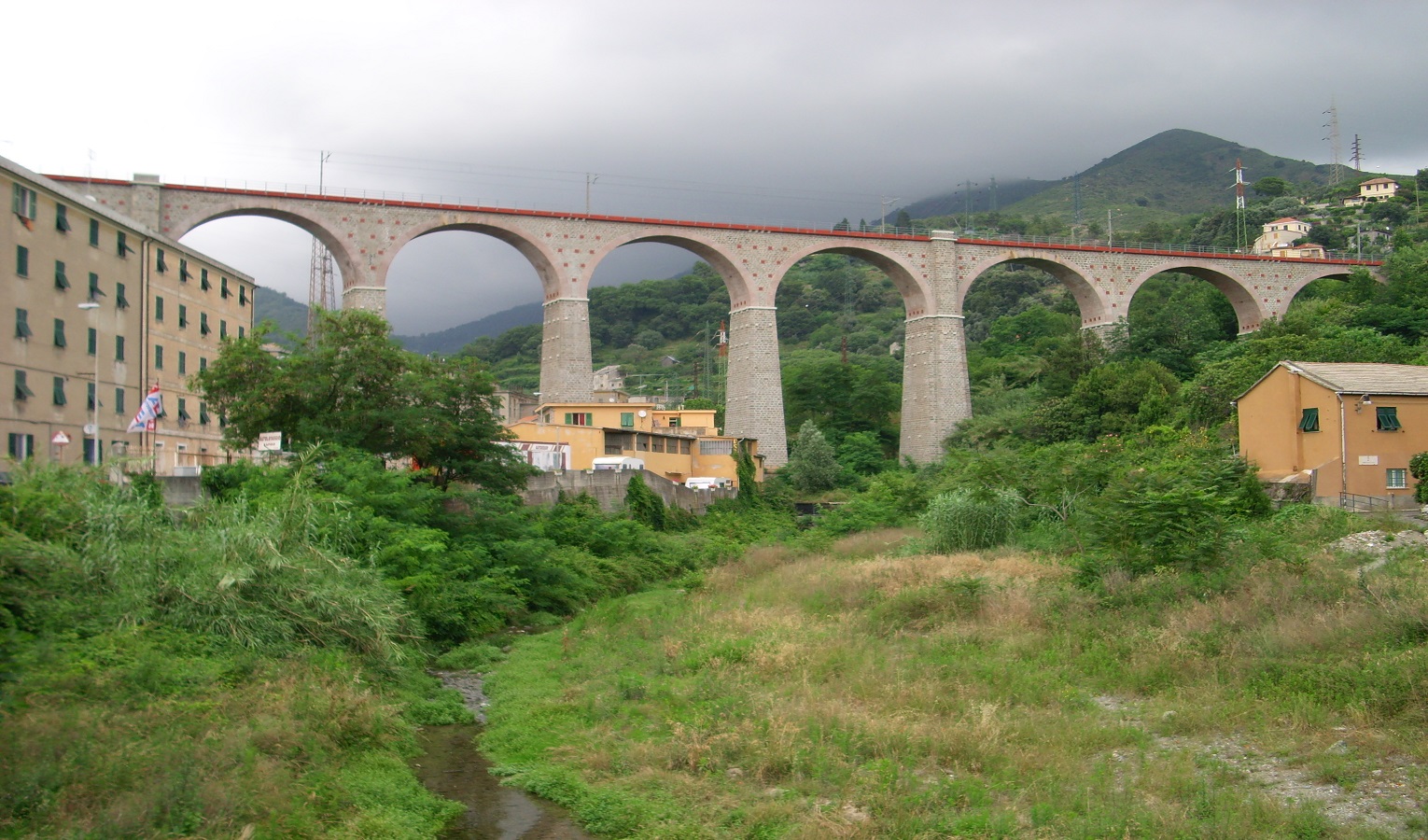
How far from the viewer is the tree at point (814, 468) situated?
46.4 meters

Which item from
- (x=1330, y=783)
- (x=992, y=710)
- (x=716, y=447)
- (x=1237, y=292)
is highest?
(x=1237, y=292)

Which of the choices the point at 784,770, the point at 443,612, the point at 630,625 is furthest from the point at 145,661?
the point at 630,625

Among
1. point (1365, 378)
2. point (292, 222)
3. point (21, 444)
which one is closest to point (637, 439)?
point (292, 222)

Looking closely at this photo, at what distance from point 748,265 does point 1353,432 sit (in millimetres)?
26620

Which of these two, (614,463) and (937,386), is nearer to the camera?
(614,463)

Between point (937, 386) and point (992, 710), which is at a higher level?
point (937, 386)

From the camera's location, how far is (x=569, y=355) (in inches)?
1629

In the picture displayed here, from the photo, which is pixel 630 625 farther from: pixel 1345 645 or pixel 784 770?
pixel 1345 645

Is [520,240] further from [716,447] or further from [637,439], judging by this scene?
[716,447]

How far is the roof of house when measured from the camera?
2267cm

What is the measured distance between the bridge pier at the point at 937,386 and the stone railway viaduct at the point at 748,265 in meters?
0.05

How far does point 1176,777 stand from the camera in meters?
9.34

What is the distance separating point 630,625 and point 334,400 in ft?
30.4

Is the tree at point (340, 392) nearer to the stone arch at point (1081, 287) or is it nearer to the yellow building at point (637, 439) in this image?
the yellow building at point (637, 439)
